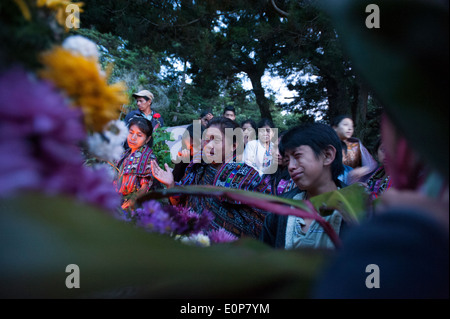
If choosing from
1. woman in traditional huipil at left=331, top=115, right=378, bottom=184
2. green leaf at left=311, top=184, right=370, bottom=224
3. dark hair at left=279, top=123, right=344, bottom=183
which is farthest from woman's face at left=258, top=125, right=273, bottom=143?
green leaf at left=311, top=184, right=370, bottom=224

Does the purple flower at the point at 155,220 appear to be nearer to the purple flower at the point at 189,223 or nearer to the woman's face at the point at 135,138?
the purple flower at the point at 189,223

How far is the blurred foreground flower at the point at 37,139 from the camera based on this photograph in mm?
265

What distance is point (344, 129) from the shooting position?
3.09 m

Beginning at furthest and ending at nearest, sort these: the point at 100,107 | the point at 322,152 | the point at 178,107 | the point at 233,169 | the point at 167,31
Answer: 1. the point at 178,107
2. the point at 167,31
3. the point at 233,169
4. the point at 322,152
5. the point at 100,107

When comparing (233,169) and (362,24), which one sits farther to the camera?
(233,169)

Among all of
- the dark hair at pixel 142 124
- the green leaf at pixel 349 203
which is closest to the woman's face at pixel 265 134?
the dark hair at pixel 142 124

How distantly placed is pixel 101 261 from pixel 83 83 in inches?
7.5

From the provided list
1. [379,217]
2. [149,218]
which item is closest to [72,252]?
[379,217]

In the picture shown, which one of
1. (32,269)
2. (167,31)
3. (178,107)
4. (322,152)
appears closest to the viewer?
(32,269)

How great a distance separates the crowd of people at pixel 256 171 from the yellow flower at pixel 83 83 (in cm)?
31

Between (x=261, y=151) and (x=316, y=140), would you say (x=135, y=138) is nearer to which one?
(x=316, y=140)

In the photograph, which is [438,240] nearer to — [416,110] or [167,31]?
[416,110]

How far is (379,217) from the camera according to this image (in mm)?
326

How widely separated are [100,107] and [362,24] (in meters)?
0.30
